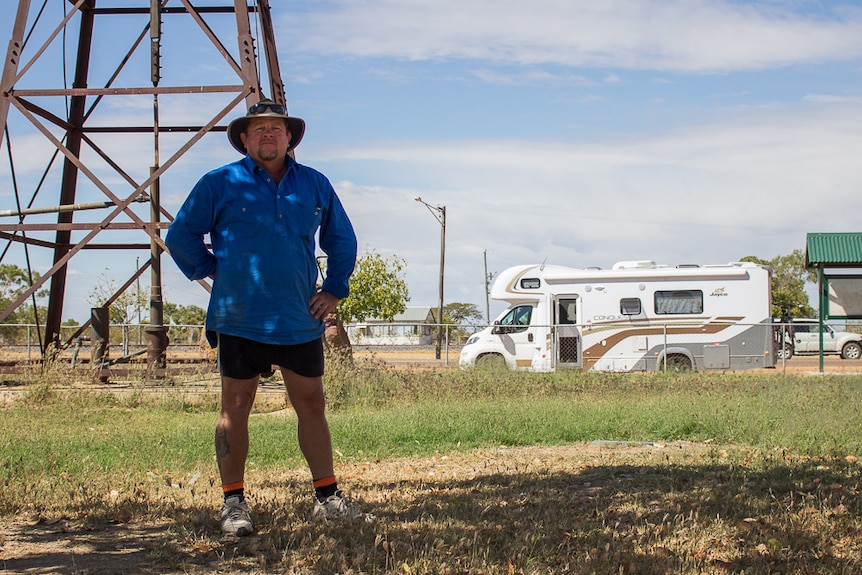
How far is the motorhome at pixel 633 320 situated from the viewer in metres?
22.6

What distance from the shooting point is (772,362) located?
2231 centimetres

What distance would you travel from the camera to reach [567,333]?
23422mm

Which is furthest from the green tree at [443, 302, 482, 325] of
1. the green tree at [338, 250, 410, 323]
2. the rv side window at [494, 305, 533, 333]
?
the rv side window at [494, 305, 533, 333]

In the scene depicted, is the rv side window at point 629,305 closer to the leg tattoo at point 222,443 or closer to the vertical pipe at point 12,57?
the vertical pipe at point 12,57

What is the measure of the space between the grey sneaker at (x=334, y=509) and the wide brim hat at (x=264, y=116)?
6.14 ft

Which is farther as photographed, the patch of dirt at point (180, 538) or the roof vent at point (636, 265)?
the roof vent at point (636, 265)

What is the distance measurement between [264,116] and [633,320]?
19226mm

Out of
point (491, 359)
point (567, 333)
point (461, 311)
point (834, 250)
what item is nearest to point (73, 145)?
point (491, 359)

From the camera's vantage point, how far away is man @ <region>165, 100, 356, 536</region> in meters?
4.79

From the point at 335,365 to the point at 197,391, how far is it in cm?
212

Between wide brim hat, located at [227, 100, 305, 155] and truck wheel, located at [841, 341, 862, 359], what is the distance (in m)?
35.5

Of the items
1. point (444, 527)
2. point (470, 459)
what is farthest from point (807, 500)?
point (470, 459)

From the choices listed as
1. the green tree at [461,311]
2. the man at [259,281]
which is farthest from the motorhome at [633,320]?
the green tree at [461,311]

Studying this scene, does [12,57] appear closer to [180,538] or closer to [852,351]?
[180,538]
